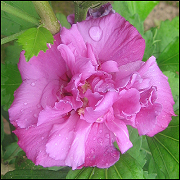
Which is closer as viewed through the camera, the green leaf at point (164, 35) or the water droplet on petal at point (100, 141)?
the water droplet on petal at point (100, 141)

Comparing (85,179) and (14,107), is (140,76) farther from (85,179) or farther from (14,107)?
(85,179)

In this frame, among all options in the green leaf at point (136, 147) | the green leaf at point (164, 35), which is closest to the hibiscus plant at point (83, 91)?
the green leaf at point (136, 147)

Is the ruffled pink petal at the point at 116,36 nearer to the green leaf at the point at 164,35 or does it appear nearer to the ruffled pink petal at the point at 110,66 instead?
the ruffled pink petal at the point at 110,66

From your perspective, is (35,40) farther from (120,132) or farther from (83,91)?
(120,132)

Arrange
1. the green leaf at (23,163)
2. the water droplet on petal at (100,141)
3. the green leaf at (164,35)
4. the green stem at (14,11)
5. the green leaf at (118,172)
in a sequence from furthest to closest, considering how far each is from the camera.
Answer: the green leaf at (164,35) < the green leaf at (23,163) < the green leaf at (118,172) < the water droplet on petal at (100,141) < the green stem at (14,11)

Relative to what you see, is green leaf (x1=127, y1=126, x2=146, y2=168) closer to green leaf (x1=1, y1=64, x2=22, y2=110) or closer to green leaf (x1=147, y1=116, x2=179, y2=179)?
green leaf (x1=147, y1=116, x2=179, y2=179)

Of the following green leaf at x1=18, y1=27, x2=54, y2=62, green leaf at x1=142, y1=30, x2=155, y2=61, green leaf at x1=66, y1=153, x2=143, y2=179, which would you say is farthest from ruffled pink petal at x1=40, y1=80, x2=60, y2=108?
green leaf at x1=142, y1=30, x2=155, y2=61

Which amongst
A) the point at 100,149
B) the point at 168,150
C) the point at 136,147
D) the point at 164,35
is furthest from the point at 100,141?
the point at 164,35

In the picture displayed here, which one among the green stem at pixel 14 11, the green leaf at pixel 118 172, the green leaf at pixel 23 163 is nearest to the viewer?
the green stem at pixel 14 11
